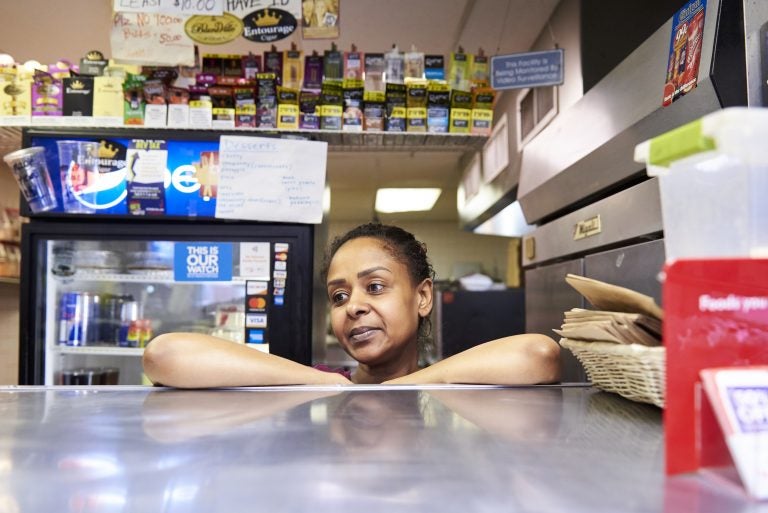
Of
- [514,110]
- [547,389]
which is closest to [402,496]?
[547,389]

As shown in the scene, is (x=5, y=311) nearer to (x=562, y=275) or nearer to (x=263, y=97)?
(x=263, y=97)

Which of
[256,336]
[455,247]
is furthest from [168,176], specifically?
[455,247]

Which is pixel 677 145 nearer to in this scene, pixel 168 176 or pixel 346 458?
pixel 346 458

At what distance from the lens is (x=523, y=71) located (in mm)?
2611

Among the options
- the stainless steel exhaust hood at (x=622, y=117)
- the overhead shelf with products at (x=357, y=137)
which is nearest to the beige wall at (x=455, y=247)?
the stainless steel exhaust hood at (x=622, y=117)

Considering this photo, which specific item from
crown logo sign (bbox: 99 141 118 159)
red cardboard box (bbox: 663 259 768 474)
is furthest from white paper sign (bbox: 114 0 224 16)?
red cardboard box (bbox: 663 259 768 474)

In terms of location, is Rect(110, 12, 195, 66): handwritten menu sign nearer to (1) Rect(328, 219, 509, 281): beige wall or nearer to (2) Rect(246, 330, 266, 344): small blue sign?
(2) Rect(246, 330, 266, 344): small blue sign

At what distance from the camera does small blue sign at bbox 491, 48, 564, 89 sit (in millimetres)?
2586

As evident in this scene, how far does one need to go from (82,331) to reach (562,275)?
221 centimetres

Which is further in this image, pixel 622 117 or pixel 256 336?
pixel 256 336

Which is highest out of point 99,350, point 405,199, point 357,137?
point 405,199

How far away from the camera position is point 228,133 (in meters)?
2.59

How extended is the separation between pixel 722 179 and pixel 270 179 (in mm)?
2160

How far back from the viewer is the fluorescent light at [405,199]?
8133mm
